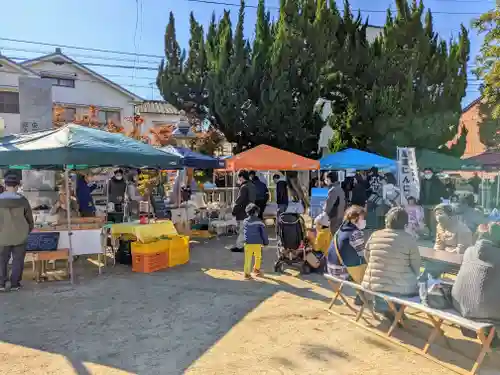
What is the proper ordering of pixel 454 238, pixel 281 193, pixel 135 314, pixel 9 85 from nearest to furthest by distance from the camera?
pixel 135 314
pixel 454 238
pixel 281 193
pixel 9 85

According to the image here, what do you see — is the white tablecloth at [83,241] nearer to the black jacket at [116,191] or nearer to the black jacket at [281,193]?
the black jacket at [116,191]

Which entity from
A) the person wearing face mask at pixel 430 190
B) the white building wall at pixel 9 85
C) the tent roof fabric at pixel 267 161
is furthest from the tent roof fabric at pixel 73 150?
the white building wall at pixel 9 85

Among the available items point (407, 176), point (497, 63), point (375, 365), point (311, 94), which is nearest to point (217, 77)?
point (311, 94)

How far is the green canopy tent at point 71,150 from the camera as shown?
583cm

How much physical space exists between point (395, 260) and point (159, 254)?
4217 millimetres

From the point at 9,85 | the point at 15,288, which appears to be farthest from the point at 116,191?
the point at 9,85

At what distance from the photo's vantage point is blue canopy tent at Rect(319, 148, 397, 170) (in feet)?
35.4

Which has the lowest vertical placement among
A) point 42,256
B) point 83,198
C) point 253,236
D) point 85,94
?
point 42,256

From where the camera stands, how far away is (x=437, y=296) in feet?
12.4

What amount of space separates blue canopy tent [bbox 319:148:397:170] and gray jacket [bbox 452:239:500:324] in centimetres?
736

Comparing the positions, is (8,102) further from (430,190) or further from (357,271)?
(357,271)

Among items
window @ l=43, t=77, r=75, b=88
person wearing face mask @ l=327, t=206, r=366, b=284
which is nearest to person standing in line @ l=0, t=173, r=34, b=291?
person wearing face mask @ l=327, t=206, r=366, b=284

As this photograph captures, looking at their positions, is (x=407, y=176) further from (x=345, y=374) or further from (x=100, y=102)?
(x=100, y=102)

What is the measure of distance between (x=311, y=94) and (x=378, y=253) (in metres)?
10.5
